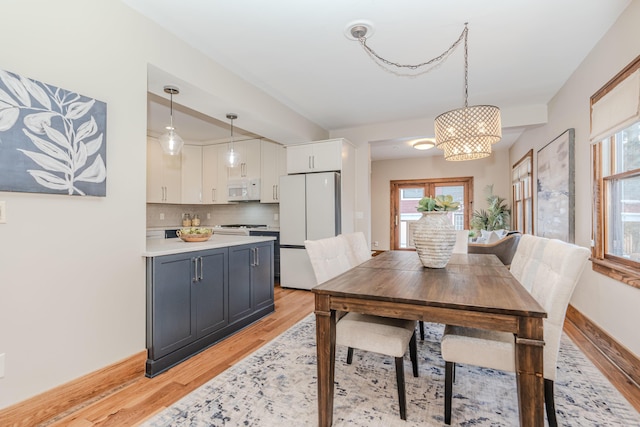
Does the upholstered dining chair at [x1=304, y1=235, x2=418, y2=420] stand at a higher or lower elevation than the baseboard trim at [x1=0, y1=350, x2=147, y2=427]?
higher

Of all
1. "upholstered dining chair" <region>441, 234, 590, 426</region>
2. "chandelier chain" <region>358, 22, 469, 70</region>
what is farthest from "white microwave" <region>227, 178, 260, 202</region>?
"upholstered dining chair" <region>441, 234, 590, 426</region>

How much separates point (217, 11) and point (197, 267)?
1886 mm

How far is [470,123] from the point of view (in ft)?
7.35

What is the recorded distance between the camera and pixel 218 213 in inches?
243

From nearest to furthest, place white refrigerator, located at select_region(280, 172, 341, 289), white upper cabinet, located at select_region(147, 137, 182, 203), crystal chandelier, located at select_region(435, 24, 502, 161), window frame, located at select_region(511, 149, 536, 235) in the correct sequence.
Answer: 1. crystal chandelier, located at select_region(435, 24, 502, 161)
2. white refrigerator, located at select_region(280, 172, 341, 289)
3. window frame, located at select_region(511, 149, 536, 235)
4. white upper cabinet, located at select_region(147, 137, 182, 203)

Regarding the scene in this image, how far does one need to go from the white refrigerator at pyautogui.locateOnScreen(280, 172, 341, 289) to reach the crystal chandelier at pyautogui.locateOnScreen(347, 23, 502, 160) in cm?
189

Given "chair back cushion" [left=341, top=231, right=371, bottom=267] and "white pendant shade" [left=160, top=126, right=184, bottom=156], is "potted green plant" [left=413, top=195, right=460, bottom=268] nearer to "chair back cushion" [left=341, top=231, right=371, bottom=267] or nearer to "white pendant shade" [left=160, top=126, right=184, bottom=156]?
"chair back cushion" [left=341, top=231, right=371, bottom=267]

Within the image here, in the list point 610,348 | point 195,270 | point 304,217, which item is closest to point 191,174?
point 304,217

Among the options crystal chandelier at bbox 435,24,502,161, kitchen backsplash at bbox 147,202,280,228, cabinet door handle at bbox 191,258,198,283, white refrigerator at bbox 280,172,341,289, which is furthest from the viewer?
kitchen backsplash at bbox 147,202,280,228

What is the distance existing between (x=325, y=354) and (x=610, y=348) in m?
2.34

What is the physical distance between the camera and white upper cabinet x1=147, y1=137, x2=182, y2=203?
5.03 m

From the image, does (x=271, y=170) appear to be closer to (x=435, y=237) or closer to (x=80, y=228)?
(x=80, y=228)

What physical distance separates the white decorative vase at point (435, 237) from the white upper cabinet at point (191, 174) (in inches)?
184

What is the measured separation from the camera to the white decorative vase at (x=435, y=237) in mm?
1921
